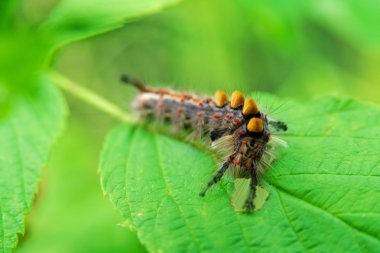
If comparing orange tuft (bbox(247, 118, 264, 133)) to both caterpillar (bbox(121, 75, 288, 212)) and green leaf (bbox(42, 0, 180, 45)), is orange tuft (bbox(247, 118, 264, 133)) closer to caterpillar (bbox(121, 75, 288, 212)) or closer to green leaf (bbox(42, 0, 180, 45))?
caterpillar (bbox(121, 75, 288, 212))

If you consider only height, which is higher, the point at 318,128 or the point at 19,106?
the point at 318,128

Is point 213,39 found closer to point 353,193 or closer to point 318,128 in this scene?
point 318,128

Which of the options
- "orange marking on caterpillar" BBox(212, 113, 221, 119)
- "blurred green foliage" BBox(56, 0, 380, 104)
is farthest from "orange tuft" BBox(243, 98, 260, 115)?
"blurred green foliage" BBox(56, 0, 380, 104)

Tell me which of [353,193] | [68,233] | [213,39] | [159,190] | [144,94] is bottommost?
[68,233]

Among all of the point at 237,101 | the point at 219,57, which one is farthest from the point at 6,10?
the point at 219,57

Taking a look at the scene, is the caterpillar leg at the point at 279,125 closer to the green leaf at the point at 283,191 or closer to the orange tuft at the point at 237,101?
the green leaf at the point at 283,191

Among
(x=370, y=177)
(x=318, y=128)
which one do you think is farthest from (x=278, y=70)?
(x=370, y=177)
